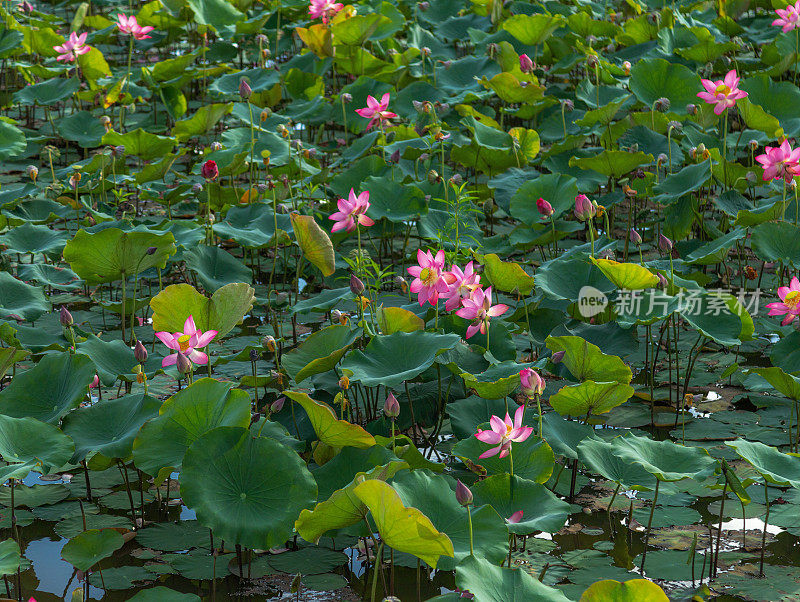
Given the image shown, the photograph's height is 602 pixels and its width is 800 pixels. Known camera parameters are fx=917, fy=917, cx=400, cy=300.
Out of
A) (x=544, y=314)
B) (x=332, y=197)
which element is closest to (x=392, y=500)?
(x=544, y=314)

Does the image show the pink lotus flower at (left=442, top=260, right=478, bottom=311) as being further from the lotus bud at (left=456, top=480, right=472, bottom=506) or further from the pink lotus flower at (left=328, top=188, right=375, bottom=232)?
the lotus bud at (left=456, top=480, right=472, bottom=506)

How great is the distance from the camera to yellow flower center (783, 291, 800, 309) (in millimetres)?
2752

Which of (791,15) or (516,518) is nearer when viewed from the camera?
(516,518)

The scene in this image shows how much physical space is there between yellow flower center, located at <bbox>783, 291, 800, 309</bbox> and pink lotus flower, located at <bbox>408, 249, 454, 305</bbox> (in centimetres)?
104

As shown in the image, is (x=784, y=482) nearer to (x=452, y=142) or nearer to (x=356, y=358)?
(x=356, y=358)

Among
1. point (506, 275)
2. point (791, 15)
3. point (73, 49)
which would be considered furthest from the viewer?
point (73, 49)

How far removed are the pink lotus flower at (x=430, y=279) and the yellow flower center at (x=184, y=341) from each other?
0.63 metres

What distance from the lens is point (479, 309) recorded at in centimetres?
253

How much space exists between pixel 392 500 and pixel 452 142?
8.65 ft

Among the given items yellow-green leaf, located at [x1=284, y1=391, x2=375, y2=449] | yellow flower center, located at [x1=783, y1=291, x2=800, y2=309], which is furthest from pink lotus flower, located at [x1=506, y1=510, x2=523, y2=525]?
yellow flower center, located at [x1=783, y1=291, x2=800, y2=309]

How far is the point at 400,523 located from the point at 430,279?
36.3 inches

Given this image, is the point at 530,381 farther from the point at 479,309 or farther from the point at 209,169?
the point at 209,169

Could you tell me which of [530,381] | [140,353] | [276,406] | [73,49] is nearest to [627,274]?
[530,381]

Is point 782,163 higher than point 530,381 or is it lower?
higher
